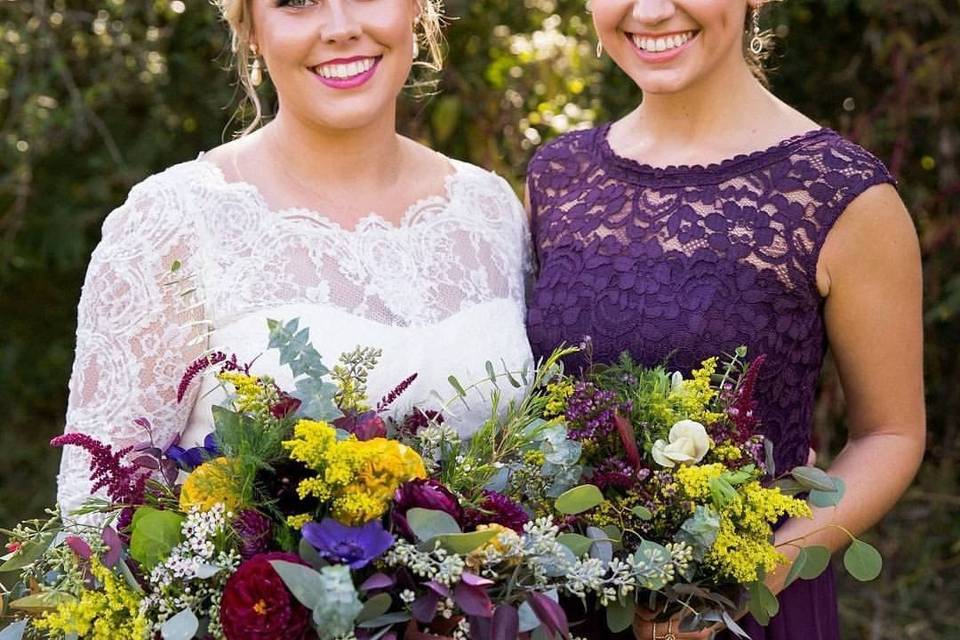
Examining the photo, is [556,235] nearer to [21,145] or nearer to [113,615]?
[113,615]

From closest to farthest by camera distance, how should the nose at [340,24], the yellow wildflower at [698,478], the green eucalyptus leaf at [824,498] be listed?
the yellow wildflower at [698,478], the green eucalyptus leaf at [824,498], the nose at [340,24]

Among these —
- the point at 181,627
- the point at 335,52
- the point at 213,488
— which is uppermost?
the point at 335,52

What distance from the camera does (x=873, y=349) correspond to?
2.77 meters

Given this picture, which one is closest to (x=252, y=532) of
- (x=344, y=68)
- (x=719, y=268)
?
(x=344, y=68)

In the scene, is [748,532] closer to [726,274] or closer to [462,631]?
[462,631]

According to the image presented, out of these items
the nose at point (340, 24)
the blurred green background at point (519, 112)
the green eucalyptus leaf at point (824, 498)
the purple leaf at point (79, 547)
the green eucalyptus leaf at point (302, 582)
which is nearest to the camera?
the green eucalyptus leaf at point (302, 582)

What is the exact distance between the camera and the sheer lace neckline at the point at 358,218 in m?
2.65

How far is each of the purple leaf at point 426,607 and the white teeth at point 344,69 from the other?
1.20 m

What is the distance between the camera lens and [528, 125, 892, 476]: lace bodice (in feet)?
8.89

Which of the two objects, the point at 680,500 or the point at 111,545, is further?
the point at 680,500

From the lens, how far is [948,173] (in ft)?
15.0

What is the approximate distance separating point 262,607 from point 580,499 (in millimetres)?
525

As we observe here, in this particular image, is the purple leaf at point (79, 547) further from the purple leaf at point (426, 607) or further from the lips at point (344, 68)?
the lips at point (344, 68)

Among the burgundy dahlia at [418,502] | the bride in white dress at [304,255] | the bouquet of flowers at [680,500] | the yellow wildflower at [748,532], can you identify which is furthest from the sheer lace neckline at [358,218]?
the yellow wildflower at [748,532]
